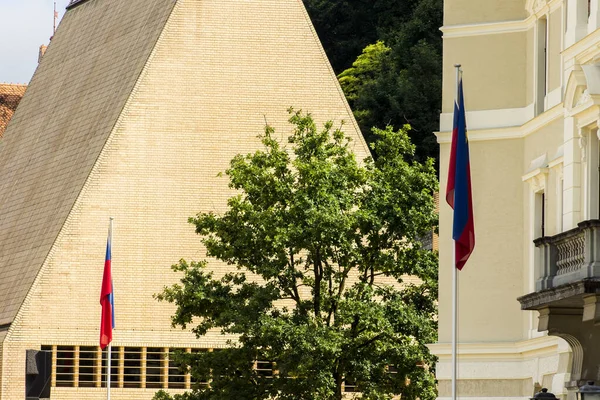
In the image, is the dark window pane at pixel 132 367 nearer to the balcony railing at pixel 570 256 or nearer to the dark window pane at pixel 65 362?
the dark window pane at pixel 65 362

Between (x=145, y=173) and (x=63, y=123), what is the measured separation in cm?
646

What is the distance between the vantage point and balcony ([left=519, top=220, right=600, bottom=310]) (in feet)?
83.8

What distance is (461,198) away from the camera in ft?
100

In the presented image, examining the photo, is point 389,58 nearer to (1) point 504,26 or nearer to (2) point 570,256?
(1) point 504,26

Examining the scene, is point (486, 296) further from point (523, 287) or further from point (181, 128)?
point (181, 128)

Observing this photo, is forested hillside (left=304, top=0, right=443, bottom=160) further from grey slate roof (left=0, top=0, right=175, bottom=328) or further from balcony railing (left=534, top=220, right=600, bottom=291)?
balcony railing (left=534, top=220, right=600, bottom=291)

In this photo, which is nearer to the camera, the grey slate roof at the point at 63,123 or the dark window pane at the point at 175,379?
the dark window pane at the point at 175,379

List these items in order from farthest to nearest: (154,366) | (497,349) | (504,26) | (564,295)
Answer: (154,366), (504,26), (497,349), (564,295)

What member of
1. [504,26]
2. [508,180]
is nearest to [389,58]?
[504,26]

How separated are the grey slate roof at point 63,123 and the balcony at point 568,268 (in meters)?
30.9

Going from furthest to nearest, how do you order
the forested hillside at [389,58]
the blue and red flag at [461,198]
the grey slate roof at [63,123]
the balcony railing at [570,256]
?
the forested hillside at [389,58] < the grey slate roof at [63,123] < the blue and red flag at [461,198] < the balcony railing at [570,256]

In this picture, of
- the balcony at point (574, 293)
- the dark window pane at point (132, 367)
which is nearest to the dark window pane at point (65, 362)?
the dark window pane at point (132, 367)

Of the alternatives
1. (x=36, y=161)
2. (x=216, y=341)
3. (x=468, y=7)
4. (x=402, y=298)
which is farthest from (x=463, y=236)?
(x=36, y=161)

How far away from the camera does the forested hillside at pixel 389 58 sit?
78562 mm
